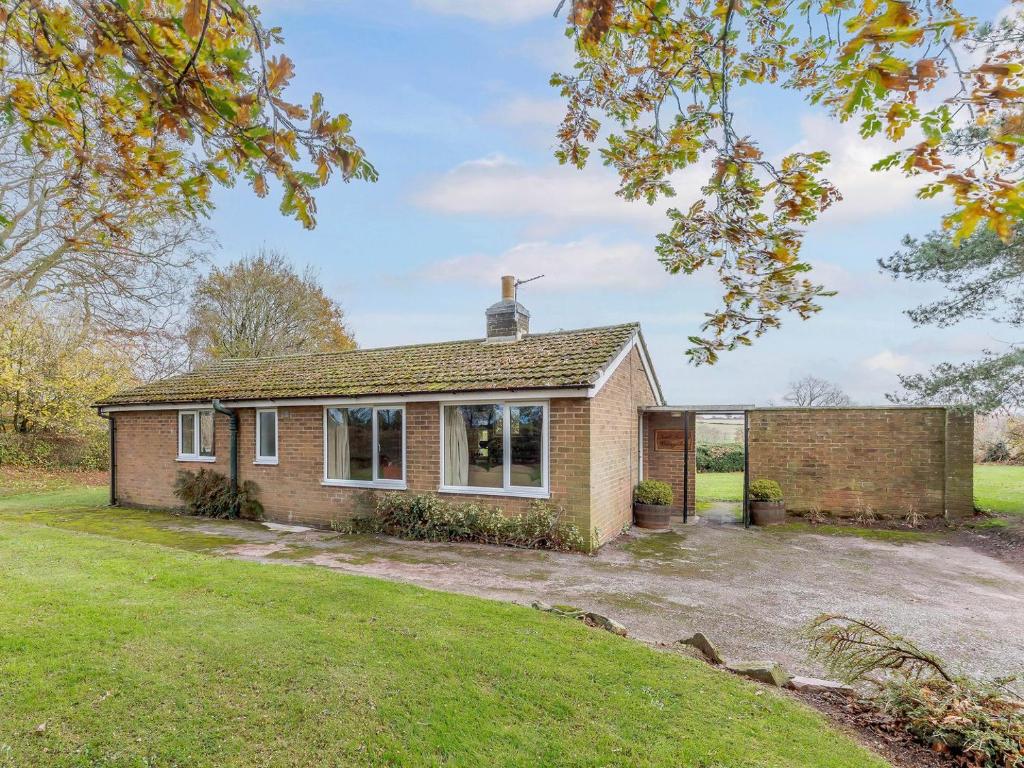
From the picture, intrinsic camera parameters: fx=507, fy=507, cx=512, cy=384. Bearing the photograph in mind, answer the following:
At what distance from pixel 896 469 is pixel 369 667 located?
1300cm

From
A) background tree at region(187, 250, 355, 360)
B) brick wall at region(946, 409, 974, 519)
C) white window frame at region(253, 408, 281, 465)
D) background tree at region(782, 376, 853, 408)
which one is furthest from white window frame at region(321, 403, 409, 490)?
background tree at region(782, 376, 853, 408)

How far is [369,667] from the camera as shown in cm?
394

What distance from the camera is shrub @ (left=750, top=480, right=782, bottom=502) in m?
11.8

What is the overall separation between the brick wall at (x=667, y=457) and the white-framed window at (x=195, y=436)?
36.3ft

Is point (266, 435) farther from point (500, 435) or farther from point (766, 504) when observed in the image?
point (766, 504)

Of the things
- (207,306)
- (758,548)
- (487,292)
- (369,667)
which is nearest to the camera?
(369,667)

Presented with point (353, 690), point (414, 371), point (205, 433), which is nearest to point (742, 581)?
point (353, 690)

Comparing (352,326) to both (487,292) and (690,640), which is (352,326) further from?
(690,640)

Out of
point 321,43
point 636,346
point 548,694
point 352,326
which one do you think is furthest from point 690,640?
point 352,326

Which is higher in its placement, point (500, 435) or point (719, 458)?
point (500, 435)

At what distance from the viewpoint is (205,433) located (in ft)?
42.5

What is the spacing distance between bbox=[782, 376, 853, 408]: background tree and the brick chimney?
90.8 feet

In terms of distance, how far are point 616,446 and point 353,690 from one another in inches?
307

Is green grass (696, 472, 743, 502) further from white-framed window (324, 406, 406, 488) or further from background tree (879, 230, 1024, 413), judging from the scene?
white-framed window (324, 406, 406, 488)
